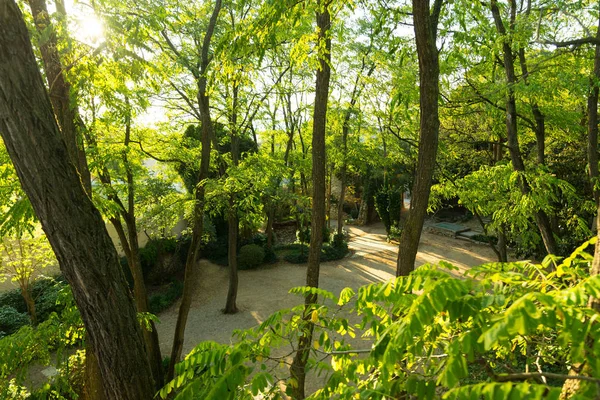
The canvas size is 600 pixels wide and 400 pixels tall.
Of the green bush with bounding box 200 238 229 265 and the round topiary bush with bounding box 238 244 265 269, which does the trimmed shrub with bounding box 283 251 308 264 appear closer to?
the round topiary bush with bounding box 238 244 265 269

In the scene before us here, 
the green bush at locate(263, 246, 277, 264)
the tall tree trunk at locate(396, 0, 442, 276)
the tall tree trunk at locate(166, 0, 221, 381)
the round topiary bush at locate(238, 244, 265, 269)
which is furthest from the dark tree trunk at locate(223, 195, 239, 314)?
the tall tree trunk at locate(396, 0, 442, 276)

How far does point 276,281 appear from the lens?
1298cm

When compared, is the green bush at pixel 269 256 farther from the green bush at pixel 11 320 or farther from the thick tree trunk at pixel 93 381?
the thick tree trunk at pixel 93 381

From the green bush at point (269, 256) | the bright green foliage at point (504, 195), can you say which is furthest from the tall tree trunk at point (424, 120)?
the green bush at point (269, 256)

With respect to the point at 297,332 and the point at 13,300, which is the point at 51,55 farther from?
the point at 13,300

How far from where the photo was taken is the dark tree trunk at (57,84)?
4.03 m

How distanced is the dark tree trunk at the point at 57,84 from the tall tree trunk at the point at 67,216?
5.21ft

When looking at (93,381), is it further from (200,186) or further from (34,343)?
Answer: (200,186)

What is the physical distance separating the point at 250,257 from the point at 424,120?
38.6 ft

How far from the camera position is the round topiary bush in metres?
14.1

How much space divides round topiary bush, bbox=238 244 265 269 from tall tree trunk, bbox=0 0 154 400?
36.3ft

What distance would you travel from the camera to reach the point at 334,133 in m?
16.1

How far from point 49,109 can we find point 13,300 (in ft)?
34.0

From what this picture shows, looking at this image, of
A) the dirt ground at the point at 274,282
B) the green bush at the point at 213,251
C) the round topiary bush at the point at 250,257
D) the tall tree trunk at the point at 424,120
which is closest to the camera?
the tall tree trunk at the point at 424,120
